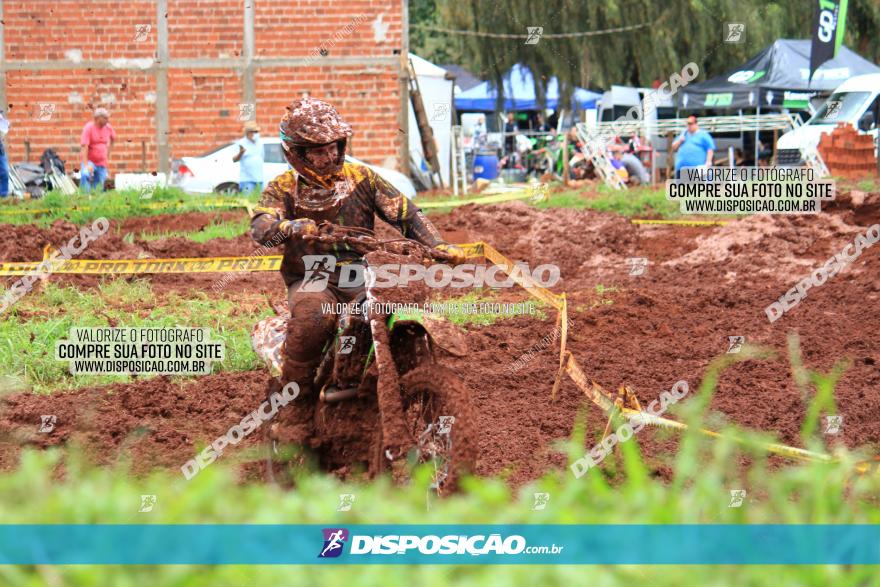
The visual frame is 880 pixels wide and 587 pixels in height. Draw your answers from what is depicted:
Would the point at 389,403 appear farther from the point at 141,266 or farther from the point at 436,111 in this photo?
the point at 436,111

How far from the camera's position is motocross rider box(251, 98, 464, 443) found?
5.81 m

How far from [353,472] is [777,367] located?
4.15 m

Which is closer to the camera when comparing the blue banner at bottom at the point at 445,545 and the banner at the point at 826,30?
the blue banner at bottom at the point at 445,545

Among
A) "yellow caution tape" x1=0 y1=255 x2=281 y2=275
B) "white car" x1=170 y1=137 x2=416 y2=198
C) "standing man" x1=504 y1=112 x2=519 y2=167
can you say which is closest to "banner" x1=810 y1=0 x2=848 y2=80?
"white car" x1=170 y1=137 x2=416 y2=198

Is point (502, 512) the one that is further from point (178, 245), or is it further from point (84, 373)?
point (178, 245)

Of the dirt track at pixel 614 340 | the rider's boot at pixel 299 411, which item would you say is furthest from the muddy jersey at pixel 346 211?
the dirt track at pixel 614 340

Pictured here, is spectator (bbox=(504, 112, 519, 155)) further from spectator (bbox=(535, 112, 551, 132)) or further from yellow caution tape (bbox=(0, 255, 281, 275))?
yellow caution tape (bbox=(0, 255, 281, 275))

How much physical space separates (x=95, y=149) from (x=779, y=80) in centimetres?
1802

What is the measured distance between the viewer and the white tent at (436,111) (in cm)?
2889

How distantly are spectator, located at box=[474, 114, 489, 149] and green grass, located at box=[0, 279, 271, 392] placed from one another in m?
22.5

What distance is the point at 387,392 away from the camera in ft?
17.4

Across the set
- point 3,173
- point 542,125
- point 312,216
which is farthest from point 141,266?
point 542,125

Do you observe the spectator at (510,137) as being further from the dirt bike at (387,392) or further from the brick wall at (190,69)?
the dirt bike at (387,392)

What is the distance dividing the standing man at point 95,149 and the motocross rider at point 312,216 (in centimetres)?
1619
